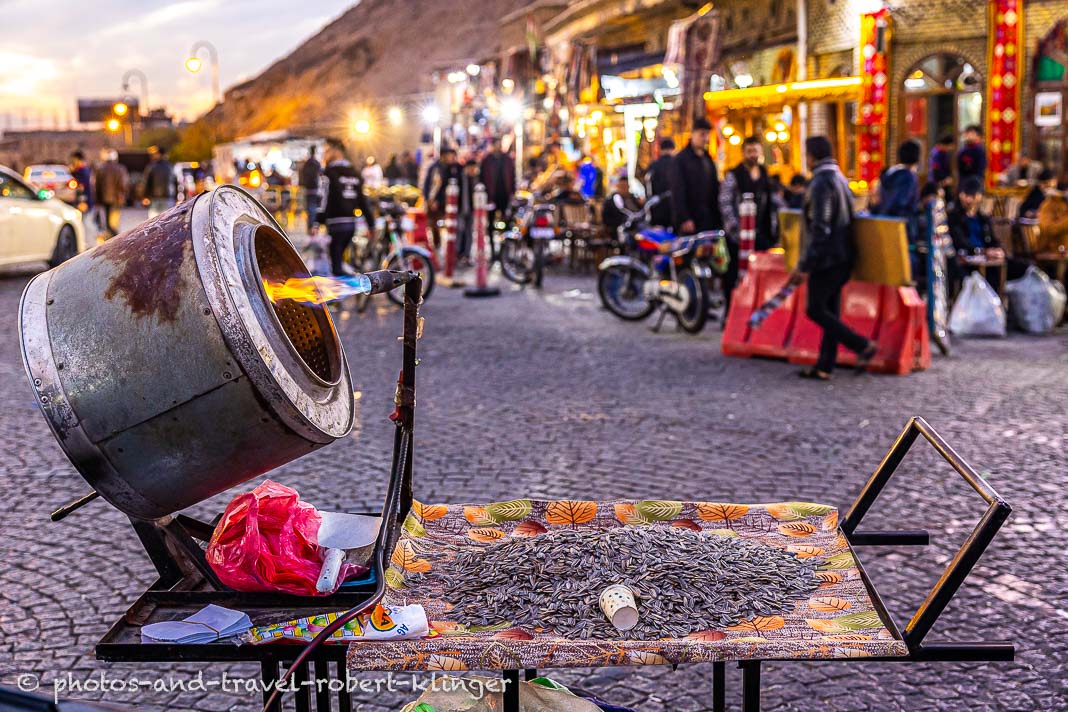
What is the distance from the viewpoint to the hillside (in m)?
107

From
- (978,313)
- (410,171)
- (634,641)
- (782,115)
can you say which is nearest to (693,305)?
(978,313)

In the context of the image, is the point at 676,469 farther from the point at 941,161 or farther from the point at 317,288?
the point at 941,161

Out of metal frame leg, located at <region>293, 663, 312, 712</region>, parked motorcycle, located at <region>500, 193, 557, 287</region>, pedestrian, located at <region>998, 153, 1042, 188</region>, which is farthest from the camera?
pedestrian, located at <region>998, 153, 1042, 188</region>

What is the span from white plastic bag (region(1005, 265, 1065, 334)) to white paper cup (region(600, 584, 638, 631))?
10232 millimetres

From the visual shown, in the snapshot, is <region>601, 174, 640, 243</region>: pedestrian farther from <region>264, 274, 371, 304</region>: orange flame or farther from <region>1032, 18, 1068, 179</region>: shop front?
<region>264, 274, 371, 304</region>: orange flame

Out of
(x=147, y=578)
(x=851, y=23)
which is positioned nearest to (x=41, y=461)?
(x=147, y=578)

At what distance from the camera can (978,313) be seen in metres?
11.5

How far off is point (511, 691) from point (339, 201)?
485 inches

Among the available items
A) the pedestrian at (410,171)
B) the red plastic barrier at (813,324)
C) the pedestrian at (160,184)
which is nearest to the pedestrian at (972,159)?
the red plastic barrier at (813,324)

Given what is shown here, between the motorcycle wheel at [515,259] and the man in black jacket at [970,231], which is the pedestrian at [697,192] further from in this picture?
the motorcycle wheel at [515,259]

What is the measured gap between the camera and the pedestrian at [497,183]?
18750mm

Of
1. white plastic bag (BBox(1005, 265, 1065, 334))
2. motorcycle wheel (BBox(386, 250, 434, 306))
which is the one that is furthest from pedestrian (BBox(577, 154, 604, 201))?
white plastic bag (BBox(1005, 265, 1065, 334))

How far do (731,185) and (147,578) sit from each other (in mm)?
8818

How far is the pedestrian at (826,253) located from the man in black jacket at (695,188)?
9.69 ft
